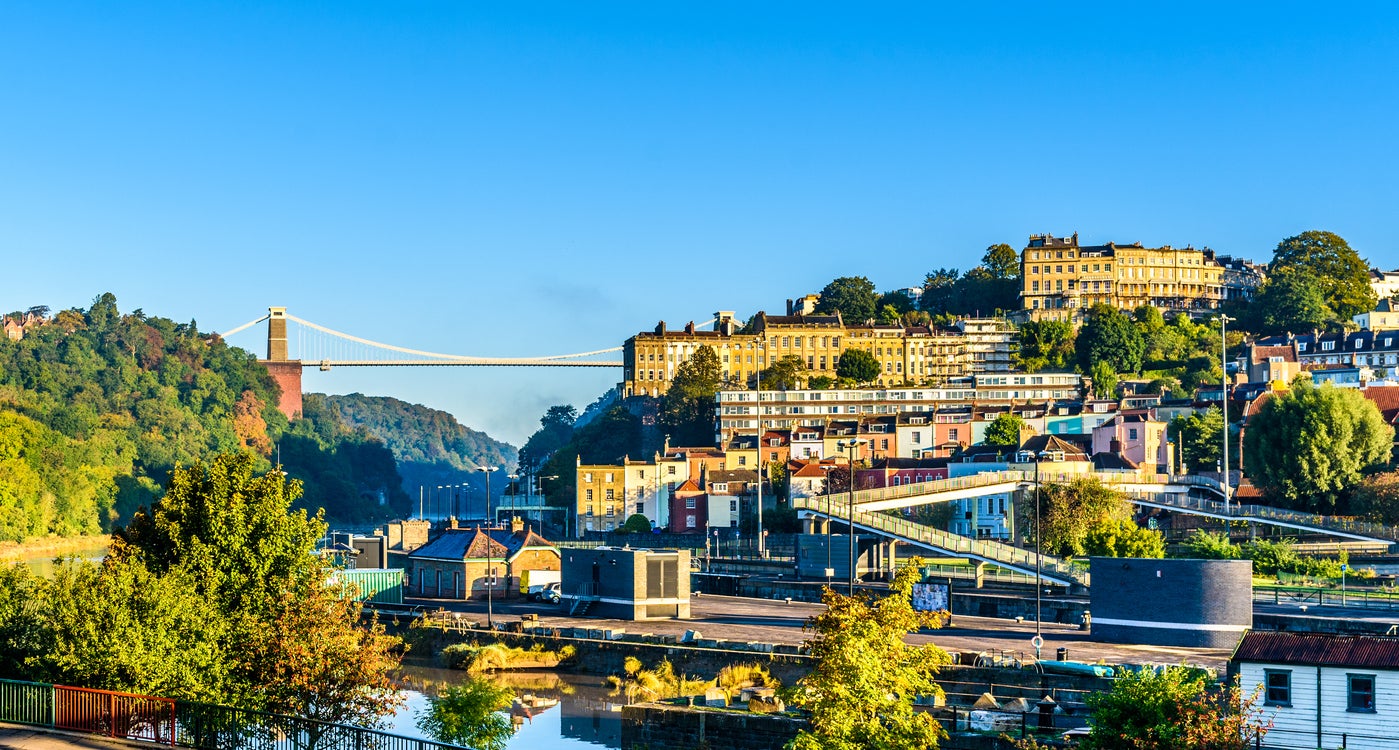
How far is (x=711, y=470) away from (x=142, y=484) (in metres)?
Result: 65.5

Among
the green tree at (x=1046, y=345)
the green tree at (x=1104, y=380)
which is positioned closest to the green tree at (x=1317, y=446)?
the green tree at (x=1104, y=380)

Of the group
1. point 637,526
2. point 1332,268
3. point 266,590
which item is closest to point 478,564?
point 266,590

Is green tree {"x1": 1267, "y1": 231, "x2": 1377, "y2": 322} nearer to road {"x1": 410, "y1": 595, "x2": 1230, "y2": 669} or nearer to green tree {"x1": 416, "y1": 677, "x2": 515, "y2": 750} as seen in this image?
road {"x1": 410, "y1": 595, "x2": 1230, "y2": 669}

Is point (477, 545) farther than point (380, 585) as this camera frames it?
Yes

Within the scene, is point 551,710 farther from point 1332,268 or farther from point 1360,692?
point 1332,268

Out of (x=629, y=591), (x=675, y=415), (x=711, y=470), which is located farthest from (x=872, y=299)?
(x=629, y=591)

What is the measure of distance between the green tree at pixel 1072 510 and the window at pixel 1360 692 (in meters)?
42.5

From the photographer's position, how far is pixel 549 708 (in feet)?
142

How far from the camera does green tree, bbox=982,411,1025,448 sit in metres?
101

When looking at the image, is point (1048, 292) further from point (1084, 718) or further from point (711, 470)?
point (1084, 718)

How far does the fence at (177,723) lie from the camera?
26.9 meters

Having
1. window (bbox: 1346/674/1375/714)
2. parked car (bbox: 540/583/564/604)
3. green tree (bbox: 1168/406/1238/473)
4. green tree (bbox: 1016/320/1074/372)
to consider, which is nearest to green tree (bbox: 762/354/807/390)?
green tree (bbox: 1016/320/1074/372)

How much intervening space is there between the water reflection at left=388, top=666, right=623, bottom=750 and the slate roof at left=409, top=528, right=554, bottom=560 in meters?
12.0

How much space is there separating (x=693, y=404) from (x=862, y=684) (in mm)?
99826
